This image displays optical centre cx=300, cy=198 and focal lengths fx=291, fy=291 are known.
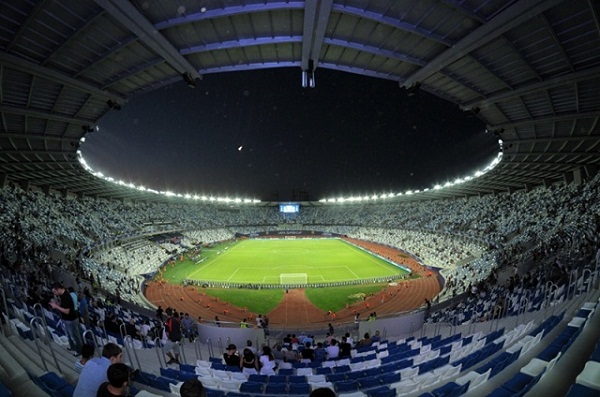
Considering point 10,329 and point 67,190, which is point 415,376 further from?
point 67,190

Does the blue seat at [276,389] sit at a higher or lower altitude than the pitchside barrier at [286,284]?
higher

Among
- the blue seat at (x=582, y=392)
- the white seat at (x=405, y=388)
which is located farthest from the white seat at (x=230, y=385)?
the blue seat at (x=582, y=392)

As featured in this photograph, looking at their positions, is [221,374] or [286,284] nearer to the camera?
[221,374]

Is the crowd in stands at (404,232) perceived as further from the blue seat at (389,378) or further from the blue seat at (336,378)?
the blue seat at (336,378)

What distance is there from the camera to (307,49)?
11.4m

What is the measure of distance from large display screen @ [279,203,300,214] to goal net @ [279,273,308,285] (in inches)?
2334

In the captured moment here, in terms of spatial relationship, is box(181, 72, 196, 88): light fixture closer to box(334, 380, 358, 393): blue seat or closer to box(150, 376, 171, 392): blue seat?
box(150, 376, 171, 392): blue seat

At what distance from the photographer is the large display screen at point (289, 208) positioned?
9781 cm

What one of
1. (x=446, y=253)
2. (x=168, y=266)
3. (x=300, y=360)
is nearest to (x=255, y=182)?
(x=168, y=266)

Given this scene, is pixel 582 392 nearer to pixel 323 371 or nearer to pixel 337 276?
pixel 323 371

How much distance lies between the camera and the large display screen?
97812 mm

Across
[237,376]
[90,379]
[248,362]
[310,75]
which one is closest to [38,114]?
[310,75]

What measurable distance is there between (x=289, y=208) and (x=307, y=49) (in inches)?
3442

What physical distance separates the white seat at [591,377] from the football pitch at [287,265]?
32636mm
